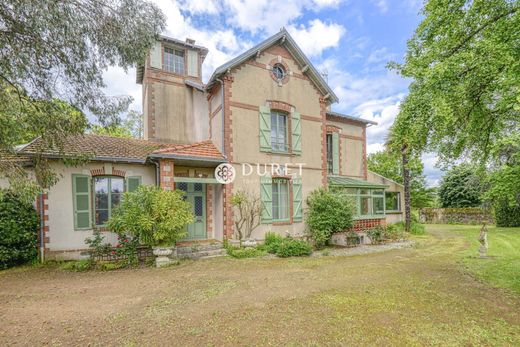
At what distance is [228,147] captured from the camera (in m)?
10.3

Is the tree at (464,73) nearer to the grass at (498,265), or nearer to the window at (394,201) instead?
the grass at (498,265)

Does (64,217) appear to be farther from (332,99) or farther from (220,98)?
(332,99)

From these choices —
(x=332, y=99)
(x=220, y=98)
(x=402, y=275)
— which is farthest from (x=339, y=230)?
(x=220, y=98)

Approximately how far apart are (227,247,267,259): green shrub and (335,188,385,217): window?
16.7 ft

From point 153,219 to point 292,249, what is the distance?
4709 millimetres

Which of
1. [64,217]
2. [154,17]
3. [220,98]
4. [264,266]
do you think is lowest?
[264,266]

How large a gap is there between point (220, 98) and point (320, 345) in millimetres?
9036

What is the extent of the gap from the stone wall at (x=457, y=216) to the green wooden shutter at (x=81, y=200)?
86.0ft

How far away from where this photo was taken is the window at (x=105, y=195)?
9.35 m

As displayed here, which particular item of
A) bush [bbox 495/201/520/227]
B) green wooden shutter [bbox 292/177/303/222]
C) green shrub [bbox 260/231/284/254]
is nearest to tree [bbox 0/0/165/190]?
green shrub [bbox 260/231/284/254]

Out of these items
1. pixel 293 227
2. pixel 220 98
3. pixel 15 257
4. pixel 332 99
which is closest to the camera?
pixel 15 257

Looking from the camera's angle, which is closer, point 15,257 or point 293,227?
point 15,257

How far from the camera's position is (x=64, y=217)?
28.8 feet

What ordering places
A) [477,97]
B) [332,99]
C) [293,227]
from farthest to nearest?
[332,99] → [293,227] → [477,97]
